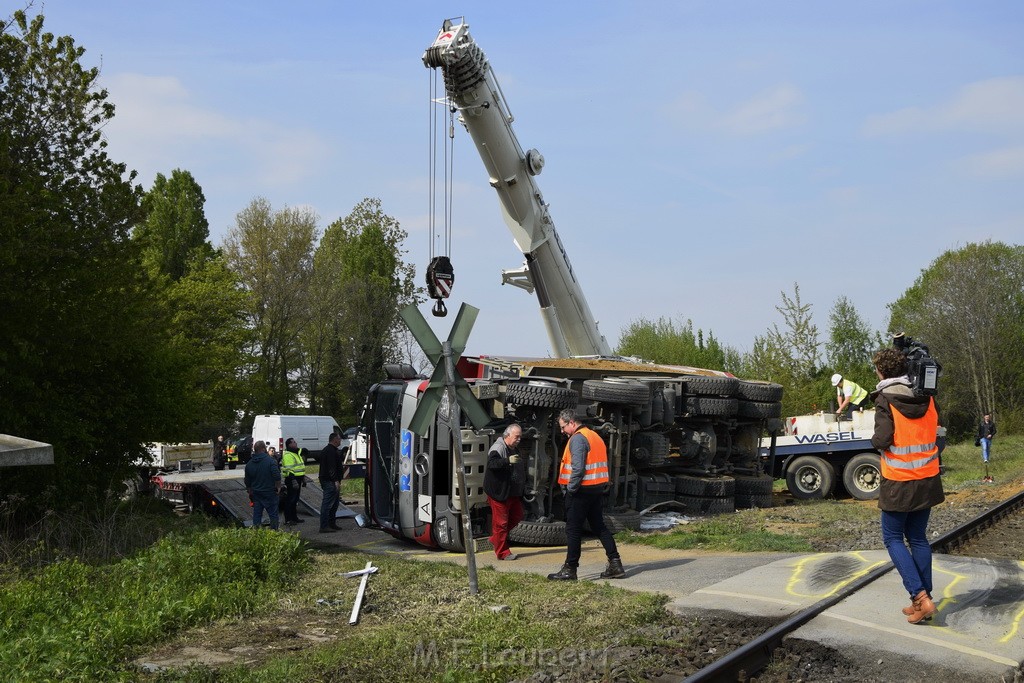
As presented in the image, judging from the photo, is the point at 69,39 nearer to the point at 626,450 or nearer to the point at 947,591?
the point at 626,450

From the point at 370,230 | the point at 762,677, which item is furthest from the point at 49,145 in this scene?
the point at 370,230

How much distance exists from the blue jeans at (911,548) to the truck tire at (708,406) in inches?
322

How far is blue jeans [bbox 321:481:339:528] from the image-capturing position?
1540 centimetres

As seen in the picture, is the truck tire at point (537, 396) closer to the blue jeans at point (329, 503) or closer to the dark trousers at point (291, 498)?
the blue jeans at point (329, 503)

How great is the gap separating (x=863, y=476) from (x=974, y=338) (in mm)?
30996

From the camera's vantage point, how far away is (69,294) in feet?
42.3

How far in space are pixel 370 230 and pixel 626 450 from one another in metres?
41.6

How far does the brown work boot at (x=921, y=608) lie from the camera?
22.0 feet

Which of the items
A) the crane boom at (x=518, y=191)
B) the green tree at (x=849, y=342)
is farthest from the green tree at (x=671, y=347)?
the crane boom at (x=518, y=191)

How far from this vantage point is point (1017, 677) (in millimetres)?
5754

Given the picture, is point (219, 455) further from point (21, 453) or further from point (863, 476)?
point (21, 453)

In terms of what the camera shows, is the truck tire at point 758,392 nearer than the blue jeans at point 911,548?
No

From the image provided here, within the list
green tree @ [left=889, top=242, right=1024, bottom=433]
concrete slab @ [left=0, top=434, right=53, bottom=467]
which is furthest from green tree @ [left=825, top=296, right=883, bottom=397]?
concrete slab @ [left=0, top=434, right=53, bottom=467]

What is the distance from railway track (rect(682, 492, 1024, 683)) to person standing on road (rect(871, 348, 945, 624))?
2.36 ft
